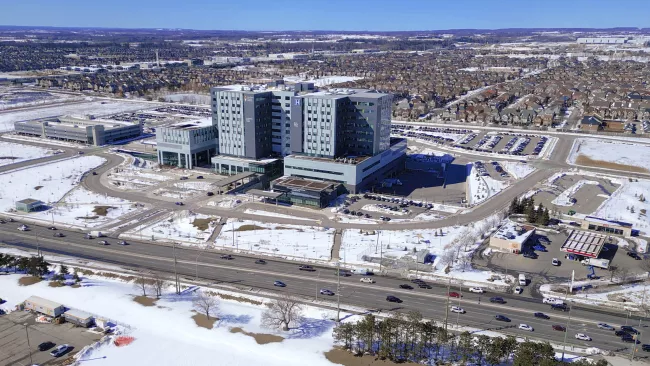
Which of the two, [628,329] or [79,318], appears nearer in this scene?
[628,329]

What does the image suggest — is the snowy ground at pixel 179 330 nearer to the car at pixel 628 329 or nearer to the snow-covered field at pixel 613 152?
the car at pixel 628 329

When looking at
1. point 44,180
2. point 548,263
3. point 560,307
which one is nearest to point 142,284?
point 560,307

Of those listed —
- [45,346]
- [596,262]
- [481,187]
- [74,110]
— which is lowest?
[45,346]

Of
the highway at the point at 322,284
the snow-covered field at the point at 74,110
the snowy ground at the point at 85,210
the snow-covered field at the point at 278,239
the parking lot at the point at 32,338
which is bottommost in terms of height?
the parking lot at the point at 32,338

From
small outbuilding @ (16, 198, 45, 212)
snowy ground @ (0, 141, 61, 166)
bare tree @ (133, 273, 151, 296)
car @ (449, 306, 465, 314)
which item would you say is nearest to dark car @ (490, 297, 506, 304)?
car @ (449, 306, 465, 314)

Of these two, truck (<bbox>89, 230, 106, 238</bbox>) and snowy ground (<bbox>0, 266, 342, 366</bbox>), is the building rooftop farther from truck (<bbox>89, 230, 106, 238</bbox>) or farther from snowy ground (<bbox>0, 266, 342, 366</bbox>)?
truck (<bbox>89, 230, 106, 238</bbox>)

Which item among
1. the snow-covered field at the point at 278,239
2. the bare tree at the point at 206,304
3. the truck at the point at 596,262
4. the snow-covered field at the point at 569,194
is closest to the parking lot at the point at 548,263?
the truck at the point at 596,262

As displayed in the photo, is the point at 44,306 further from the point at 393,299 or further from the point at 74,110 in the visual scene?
the point at 74,110
